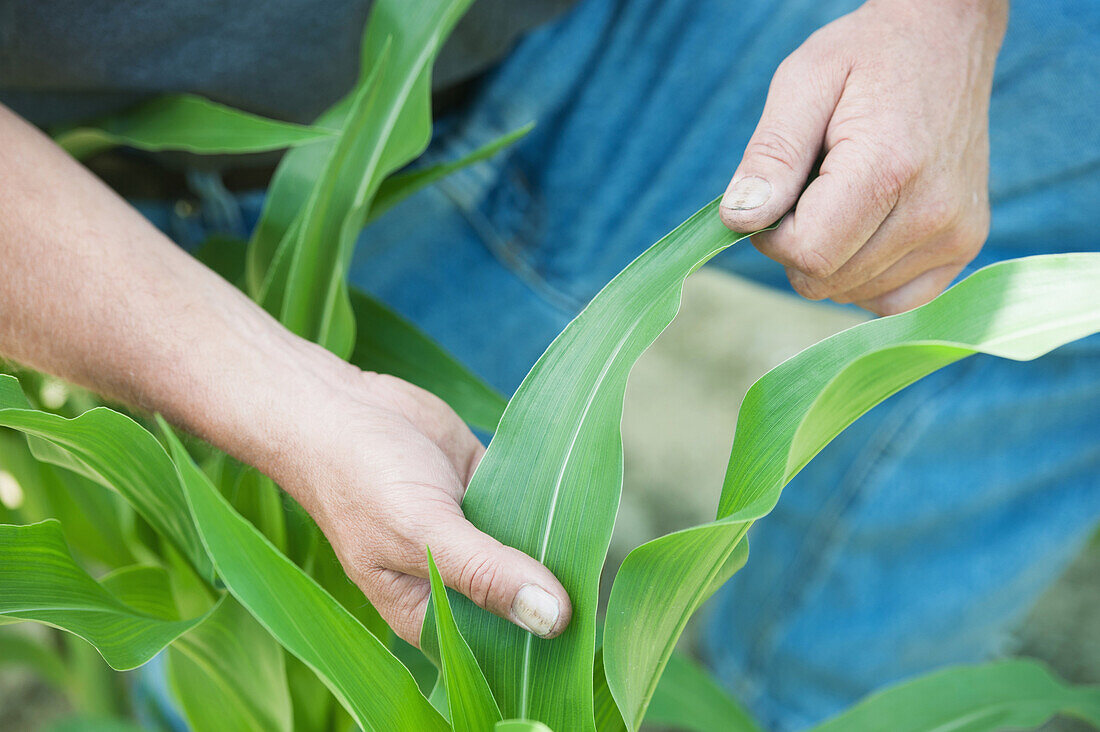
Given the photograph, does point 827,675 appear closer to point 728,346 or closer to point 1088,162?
point 728,346

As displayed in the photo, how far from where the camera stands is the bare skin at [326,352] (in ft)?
1.06

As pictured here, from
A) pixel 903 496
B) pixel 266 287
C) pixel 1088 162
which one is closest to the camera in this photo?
pixel 266 287

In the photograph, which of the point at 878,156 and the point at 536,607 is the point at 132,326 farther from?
the point at 878,156

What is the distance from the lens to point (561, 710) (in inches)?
12.2

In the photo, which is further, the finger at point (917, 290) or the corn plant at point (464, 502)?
the finger at point (917, 290)

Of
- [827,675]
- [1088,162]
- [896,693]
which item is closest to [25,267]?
[896,693]

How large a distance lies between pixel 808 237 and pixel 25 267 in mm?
329

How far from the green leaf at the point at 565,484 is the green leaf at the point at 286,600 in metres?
0.04

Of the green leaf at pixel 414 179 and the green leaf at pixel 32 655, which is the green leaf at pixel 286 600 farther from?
the green leaf at pixel 32 655

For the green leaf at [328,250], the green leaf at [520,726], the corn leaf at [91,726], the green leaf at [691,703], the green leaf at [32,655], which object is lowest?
the green leaf at [32,655]

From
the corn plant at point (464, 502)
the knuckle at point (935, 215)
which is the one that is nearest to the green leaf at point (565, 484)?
the corn plant at point (464, 502)

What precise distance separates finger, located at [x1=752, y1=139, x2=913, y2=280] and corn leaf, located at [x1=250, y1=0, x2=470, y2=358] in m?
0.19

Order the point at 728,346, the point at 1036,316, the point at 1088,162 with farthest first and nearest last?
the point at 728,346
the point at 1088,162
the point at 1036,316

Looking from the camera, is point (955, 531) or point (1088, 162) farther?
point (955, 531)
